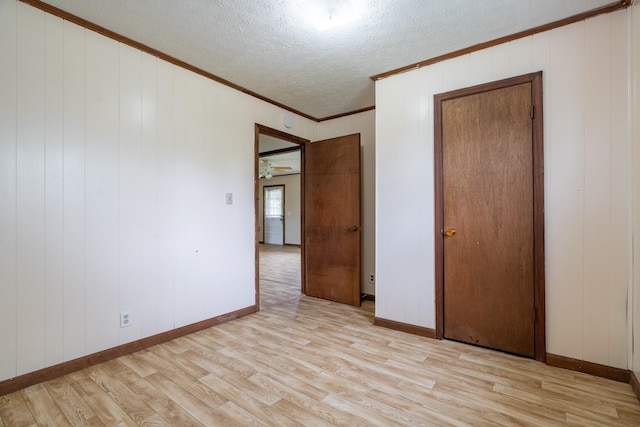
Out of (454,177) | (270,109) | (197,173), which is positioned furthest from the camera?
(270,109)

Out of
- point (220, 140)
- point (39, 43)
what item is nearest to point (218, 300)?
point (220, 140)

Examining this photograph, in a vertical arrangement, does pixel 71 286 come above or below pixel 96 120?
below

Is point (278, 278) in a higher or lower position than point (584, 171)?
lower

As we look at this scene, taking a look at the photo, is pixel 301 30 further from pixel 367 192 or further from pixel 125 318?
pixel 125 318

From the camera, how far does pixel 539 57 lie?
224cm

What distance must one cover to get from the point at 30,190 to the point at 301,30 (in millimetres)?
2147

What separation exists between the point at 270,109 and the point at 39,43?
6.82 ft

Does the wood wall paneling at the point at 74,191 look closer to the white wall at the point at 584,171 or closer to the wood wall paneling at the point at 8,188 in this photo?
the wood wall paneling at the point at 8,188

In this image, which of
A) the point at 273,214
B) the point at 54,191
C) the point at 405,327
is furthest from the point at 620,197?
the point at 273,214

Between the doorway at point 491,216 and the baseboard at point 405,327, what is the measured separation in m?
0.09

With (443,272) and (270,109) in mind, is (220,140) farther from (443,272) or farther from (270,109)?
(443,272)

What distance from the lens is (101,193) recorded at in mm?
2215

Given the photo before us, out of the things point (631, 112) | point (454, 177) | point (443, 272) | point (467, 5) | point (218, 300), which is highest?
point (467, 5)

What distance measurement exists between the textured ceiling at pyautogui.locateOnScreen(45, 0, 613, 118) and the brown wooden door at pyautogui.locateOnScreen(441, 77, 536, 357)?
501 mm
